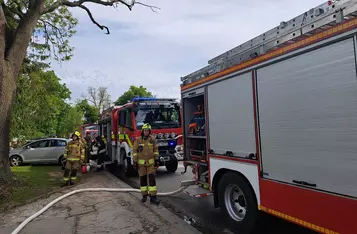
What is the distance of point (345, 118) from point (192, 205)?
4.28 meters

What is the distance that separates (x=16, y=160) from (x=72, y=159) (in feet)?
26.6

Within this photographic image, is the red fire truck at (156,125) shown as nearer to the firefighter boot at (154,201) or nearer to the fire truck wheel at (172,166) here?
the fire truck wheel at (172,166)

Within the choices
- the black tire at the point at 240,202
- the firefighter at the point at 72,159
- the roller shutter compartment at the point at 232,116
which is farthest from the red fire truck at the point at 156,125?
the black tire at the point at 240,202

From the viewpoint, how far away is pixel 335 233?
288cm

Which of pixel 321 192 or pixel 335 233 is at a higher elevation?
pixel 321 192

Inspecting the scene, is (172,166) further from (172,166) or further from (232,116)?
(232,116)

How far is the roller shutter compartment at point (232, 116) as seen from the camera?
4188mm

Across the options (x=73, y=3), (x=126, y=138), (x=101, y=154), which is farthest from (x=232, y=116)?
(x=101, y=154)

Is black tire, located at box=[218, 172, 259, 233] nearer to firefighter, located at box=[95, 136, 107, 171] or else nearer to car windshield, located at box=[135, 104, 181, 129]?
car windshield, located at box=[135, 104, 181, 129]

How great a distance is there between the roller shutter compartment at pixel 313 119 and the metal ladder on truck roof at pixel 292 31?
0.23 m

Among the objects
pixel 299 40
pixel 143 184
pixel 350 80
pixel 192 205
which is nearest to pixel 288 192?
pixel 350 80

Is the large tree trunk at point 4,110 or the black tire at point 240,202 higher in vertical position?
the large tree trunk at point 4,110

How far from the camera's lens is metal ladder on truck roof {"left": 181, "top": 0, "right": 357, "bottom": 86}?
9.37ft

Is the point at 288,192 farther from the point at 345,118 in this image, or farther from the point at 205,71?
the point at 205,71
